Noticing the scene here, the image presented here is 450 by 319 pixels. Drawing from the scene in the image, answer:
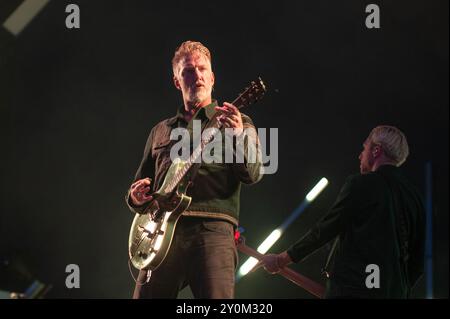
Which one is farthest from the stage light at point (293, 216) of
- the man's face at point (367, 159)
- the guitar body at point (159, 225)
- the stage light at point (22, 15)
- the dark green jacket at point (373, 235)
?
the stage light at point (22, 15)

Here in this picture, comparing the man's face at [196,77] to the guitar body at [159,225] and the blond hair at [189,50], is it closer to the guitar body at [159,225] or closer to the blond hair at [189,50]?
the blond hair at [189,50]

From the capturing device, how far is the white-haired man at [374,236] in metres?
2.64

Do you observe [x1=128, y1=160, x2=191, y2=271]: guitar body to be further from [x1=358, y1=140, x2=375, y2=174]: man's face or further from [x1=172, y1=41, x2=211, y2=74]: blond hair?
[x1=358, y1=140, x2=375, y2=174]: man's face

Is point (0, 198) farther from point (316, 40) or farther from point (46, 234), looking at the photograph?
point (316, 40)

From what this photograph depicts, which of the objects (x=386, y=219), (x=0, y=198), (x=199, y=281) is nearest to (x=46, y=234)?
(x=0, y=198)

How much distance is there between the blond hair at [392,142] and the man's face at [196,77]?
0.96 m

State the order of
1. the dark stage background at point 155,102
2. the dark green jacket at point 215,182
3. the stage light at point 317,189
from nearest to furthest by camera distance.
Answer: the dark green jacket at point 215,182, the dark stage background at point 155,102, the stage light at point 317,189

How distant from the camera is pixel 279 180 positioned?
4.13m

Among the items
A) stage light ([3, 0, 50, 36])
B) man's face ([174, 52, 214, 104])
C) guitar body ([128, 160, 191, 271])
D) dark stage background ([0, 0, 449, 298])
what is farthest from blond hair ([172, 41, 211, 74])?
stage light ([3, 0, 50, 36])

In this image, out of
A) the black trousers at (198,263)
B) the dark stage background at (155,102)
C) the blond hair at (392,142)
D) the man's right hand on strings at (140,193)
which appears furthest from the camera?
the dark stage background at (155,102)

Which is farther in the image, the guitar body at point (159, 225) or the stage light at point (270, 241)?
the stage light at point (270, 241)

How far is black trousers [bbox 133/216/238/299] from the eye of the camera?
229cm

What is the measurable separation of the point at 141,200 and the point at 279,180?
164 cm
